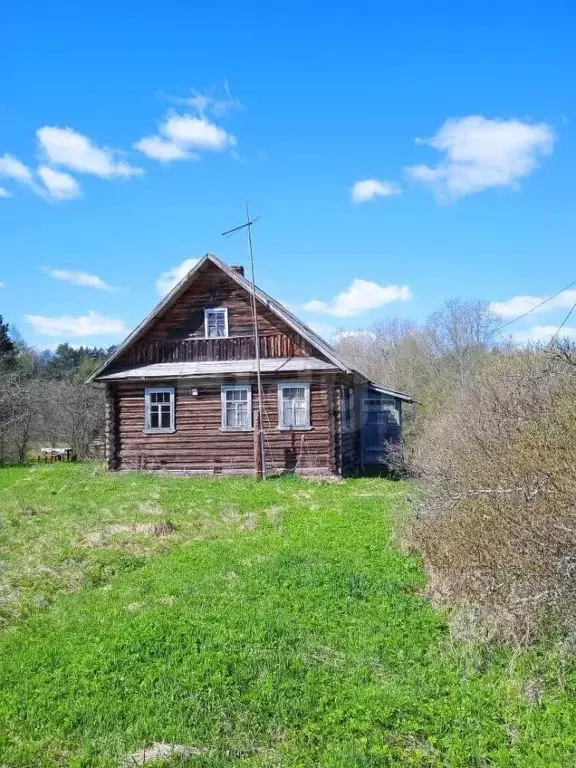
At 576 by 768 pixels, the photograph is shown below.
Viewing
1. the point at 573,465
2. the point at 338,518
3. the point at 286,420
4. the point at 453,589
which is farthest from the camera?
the point at 286,420

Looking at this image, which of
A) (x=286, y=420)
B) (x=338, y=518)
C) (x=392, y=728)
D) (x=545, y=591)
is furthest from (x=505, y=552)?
(x=286, y=420)

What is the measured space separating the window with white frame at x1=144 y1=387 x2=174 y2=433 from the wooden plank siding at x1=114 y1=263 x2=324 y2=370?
106cm

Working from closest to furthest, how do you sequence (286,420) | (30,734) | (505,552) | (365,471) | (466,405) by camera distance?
1. (30,734)
2. (505,552)
3. (466,405)
4. (286,420)
5. (365,471)

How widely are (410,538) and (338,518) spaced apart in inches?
115

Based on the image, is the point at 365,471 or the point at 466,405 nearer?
the point at 466,405

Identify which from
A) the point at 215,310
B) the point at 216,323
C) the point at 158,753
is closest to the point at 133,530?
the point at 158,753

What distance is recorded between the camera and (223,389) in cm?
2017

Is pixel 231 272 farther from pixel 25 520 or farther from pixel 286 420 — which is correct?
pixel 25 520

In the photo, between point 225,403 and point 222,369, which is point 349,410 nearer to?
point 225,403

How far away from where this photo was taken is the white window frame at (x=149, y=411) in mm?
20672

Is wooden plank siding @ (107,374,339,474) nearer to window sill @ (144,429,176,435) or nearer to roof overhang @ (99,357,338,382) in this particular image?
window sill @ (144,429,176,435)

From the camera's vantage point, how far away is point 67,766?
13.7ft

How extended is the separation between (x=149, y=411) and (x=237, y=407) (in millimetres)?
3099

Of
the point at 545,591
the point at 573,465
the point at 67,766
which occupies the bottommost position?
the point at 67,766
